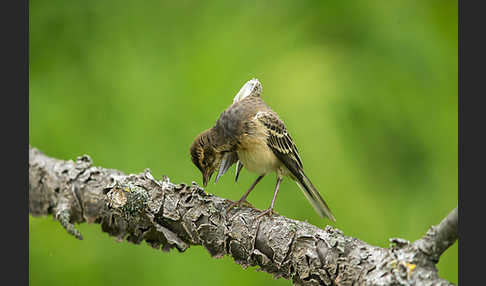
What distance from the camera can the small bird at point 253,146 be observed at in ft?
9.74

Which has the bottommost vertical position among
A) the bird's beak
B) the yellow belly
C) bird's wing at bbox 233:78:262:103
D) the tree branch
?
the tree branch

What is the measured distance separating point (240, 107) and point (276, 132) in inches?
11.1

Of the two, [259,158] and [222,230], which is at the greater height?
[259,158]

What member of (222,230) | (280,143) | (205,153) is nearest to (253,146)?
(280,143)

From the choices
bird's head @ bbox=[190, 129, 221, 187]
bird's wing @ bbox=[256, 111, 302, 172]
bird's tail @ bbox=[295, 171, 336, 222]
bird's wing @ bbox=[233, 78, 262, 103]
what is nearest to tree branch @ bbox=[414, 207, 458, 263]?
bird's tail @ bbox=[295, 171, 336, 222]

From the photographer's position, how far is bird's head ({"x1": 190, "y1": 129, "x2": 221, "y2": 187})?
2977 mm

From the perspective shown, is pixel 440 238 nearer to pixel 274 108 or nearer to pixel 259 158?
pixel 259 158

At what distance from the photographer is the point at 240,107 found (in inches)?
120

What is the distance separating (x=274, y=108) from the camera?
3.68 m

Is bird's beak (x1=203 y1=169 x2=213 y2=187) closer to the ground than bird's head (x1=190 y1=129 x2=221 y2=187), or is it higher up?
closer to the ground

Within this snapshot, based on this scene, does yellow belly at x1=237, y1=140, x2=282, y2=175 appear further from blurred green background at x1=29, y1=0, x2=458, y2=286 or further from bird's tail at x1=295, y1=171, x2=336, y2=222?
blurred green background at x1=29, y1=0, x2=458, y2=286

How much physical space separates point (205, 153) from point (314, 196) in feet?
2.40

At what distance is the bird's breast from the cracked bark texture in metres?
0.41

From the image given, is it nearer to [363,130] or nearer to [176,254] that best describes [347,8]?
[363,130]
